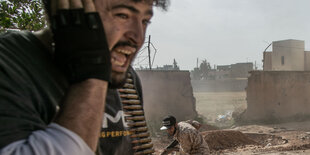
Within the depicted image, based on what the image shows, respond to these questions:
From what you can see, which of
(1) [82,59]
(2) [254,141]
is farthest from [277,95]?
(1) [82,59]

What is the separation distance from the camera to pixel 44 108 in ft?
3.13

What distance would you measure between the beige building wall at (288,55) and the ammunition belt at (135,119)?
37263mm

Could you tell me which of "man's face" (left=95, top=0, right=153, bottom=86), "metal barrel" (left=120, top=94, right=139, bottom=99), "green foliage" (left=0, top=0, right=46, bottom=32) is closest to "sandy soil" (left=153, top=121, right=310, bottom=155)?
"green foliage" (left=0, top=0, right=46, bottom=32)

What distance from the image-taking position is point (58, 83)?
1.05 metres

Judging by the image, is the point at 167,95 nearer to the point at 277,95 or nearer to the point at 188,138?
the point at 277,95

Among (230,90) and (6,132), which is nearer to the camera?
(6,132)

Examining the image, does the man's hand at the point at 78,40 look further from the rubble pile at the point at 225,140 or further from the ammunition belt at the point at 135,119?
the rubble pile at the point at 225,140

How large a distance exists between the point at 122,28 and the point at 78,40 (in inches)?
12.2

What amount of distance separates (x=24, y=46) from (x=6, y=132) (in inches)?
13.5

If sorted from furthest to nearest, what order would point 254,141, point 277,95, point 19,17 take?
point 277,95, point 254,141, point 19,17

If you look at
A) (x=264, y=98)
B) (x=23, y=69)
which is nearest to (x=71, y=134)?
(x=23, y=69)

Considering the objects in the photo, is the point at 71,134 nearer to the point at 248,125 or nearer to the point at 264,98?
the point at 248,125

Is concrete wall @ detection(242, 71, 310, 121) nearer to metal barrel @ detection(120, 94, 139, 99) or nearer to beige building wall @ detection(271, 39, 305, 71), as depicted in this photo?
beige building wall @ detection(271, 39, 305, 71)

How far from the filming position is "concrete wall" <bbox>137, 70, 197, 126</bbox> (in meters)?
17.2
